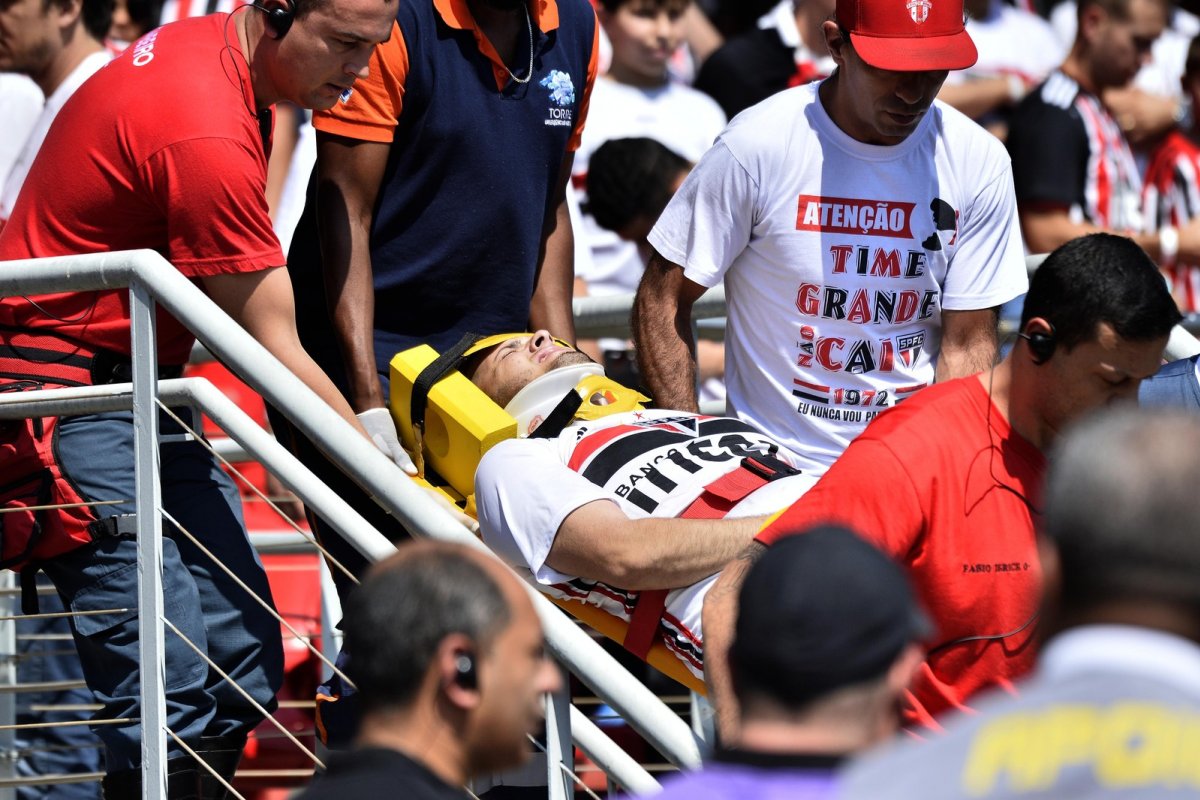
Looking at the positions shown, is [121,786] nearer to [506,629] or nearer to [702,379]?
[506,629]

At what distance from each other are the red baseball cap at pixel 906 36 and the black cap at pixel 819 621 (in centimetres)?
226

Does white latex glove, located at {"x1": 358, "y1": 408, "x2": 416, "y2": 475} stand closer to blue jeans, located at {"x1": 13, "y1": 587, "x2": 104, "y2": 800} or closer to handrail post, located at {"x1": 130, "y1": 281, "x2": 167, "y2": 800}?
handrail post, located at {"x1": 130, "y1": 281, "x2": 167, "y2": 800}

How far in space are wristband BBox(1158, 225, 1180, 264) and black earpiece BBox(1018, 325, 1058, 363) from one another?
326 centimetres

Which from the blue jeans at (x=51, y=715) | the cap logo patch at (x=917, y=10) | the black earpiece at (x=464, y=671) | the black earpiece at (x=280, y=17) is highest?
the black earpiece at (x=280, y=17)

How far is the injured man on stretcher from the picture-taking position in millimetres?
3656

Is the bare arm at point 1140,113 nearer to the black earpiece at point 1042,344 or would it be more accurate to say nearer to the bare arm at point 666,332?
the bare arm at point 666,332

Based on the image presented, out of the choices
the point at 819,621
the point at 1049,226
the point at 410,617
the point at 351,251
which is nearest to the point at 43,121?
the point at 351,251

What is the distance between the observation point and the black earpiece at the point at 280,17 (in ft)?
11.8

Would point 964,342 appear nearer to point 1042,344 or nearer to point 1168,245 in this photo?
point 1042,344

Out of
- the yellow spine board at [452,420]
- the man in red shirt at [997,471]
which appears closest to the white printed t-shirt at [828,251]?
the yellow spine board at [452,420]

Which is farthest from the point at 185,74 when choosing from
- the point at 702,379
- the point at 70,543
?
the point at 702,379

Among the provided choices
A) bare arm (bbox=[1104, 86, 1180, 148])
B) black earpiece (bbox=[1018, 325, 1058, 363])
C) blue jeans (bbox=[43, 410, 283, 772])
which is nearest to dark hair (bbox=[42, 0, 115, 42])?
blue jeans (bbox=[43, 410, 283, 772])

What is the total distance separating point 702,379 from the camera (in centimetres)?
605

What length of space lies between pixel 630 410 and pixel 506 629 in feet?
6.49
